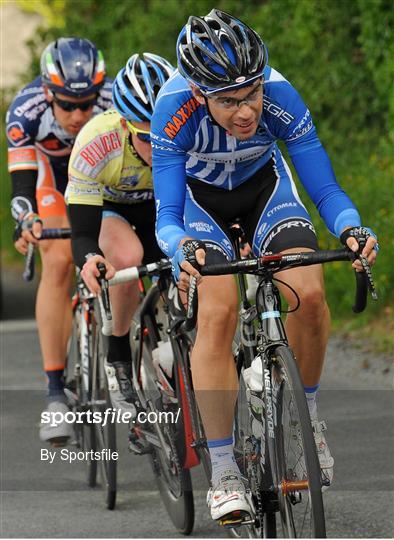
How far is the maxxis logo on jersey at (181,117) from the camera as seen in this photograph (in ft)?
17.4

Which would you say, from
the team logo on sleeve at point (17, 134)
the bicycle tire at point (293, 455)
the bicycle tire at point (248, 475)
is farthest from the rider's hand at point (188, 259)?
the team logo on sleeve at point (17, 134)

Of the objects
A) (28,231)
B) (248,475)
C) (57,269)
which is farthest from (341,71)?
(248,475)

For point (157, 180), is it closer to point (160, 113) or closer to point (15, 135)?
point (160, 113)

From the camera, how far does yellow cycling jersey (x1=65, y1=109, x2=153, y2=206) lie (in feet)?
21.1

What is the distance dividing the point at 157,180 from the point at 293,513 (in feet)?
4.65

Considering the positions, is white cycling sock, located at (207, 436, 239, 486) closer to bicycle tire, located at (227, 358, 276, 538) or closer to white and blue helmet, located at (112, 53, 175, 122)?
bicycle tire, located at (227, 358, 276, 538)

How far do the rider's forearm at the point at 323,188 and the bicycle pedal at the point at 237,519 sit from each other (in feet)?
3.64

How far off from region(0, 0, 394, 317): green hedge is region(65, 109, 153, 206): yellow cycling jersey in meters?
4.26

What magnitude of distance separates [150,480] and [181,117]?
2.42 metres

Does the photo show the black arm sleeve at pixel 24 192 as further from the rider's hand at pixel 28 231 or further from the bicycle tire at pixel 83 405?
the bicycle tire at pixel 83 405

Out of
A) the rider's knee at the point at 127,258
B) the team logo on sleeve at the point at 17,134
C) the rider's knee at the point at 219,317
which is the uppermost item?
the team logo on sleeve at the point at 17,134

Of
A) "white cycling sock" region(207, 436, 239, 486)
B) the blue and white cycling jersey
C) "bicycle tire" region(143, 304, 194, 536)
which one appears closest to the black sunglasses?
"bicycle tire" region(143, 304, 194, 536)

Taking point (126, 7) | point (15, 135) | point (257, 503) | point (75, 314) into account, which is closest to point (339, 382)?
point (75, 314)

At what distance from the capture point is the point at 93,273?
595cm
